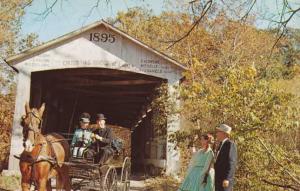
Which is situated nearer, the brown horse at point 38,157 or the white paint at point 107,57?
the brown horse at point 38,157

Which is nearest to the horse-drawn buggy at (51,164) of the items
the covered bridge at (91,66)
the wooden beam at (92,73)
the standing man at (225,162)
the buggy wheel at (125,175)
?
the buggy wheel at (125,175)

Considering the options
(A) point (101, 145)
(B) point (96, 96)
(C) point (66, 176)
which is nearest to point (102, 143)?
(A) point (101, 145)

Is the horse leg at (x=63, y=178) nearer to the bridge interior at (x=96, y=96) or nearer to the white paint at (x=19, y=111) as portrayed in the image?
the white paint at (x=19, y=111)

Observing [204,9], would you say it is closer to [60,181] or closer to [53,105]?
[60,181]

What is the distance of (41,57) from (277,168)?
10.2 meters

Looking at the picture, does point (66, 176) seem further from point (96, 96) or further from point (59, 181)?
point (96, 96)

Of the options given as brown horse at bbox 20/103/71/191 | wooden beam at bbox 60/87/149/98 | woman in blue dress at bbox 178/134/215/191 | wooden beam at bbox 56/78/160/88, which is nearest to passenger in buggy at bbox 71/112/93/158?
brown horse at bbox 20/103/71/191

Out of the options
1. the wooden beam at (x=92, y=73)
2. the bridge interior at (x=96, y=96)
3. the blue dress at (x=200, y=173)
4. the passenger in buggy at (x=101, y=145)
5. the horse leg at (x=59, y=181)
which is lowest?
the horse leg at (x=59, y=181)

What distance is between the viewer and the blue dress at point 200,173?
854 centimetres

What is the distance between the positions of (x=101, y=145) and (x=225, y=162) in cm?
342

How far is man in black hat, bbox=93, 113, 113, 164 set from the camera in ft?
33.6

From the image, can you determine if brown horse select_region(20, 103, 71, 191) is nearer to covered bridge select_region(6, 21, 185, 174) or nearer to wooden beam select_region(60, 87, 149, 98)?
covered bridge select_region(6, 21, 185, 174)

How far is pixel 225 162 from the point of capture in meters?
8.00

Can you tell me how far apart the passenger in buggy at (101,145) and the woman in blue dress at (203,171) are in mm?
2142
